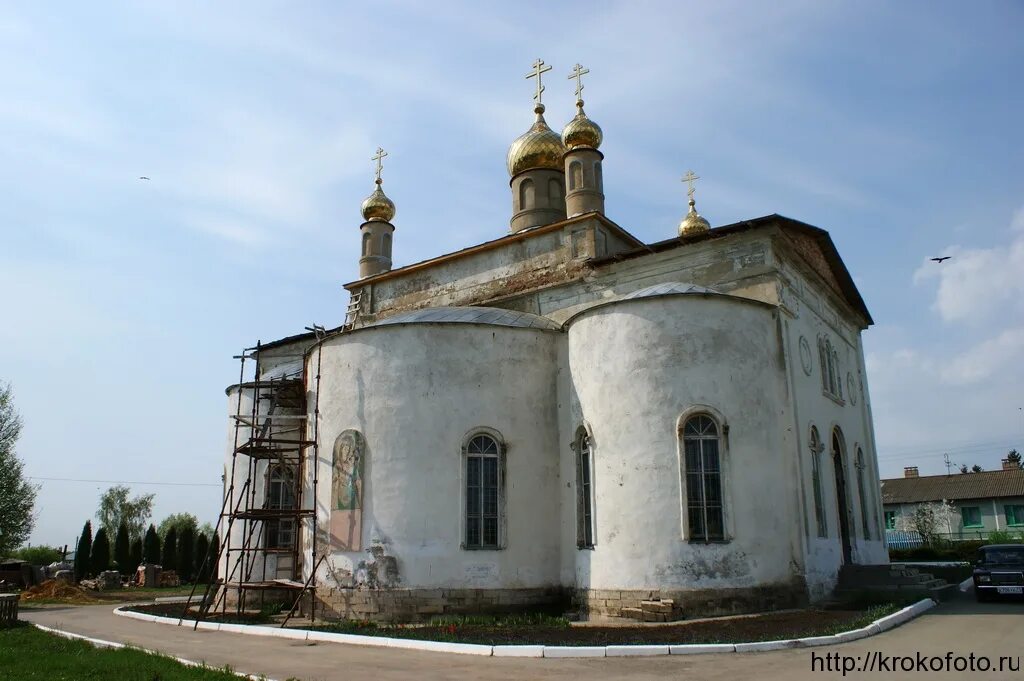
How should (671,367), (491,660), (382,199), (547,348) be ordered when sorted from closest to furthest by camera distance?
(491,660)
(671,367)
(547,348)
(382,199)

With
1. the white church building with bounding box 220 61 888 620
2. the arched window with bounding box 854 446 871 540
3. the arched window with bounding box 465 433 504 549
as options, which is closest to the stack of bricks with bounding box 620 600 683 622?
the white church building with bounding box 220 61 888 620

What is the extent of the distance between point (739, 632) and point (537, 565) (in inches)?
188

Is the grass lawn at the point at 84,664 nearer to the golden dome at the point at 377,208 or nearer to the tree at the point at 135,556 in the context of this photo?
the golden dome at the point at 377,208

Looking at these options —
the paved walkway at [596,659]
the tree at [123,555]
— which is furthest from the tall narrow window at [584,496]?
the tree at [123,555]

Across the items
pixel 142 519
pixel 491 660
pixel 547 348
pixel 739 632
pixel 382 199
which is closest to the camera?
pixel 491 660

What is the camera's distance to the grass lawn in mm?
7812

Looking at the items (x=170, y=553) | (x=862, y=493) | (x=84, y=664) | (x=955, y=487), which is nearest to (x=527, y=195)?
(x=862, y=493)

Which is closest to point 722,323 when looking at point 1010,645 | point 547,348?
point 547,348

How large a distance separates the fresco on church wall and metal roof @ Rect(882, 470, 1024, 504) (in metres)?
37.1

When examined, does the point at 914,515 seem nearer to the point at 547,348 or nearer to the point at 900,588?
the point at 900,588

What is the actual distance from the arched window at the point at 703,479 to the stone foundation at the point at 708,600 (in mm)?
885

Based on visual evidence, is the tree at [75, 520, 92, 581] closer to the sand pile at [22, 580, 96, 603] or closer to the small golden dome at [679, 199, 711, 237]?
the sand pile at [22, 580, 96, 603]

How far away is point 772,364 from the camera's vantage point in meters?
14.2

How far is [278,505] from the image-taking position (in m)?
18.1
